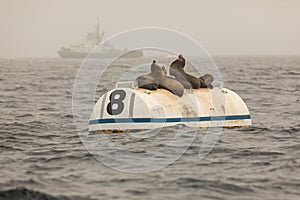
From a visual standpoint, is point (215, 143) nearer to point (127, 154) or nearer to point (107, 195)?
point (127, 154)

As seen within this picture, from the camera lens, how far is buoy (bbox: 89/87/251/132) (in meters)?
15.7

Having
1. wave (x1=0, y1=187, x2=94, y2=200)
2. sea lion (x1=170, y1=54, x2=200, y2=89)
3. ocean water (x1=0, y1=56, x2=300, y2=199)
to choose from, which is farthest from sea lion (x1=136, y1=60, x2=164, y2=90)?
wave (x1=0, y1=187, x2=94, y2=200)

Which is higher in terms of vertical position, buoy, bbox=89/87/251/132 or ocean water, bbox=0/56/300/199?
buoy, bbox=89/87/251/132

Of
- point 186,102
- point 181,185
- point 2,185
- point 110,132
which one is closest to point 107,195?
point 181,185

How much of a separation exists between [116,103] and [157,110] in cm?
143

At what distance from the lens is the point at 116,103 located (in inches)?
621

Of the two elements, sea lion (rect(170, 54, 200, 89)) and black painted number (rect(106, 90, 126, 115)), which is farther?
sea lion (rect(170, 54, 200, 89))

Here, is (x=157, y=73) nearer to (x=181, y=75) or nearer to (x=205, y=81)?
(x=181, y=75)

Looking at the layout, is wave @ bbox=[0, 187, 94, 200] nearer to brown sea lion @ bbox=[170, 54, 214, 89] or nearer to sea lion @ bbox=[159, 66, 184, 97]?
sea lion @ bbox=[159, 66, 184, 97]

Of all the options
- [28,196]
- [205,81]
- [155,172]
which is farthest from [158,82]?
[28,196]

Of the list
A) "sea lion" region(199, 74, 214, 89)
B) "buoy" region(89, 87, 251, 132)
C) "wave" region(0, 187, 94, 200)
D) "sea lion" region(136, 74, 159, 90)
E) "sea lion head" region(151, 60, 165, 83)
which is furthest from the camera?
"sea lion" region(199, 74, 214, 89)

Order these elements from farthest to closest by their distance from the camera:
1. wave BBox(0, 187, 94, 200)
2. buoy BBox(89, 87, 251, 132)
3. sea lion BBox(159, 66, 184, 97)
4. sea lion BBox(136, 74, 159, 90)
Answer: sea lion BBox(159, 66, 184, 97)
sea lion BBox(136, 74, 159, 90)
buoy BBox(89, 87, 251, 132)
wave BBox(0, 187, 94, 200)

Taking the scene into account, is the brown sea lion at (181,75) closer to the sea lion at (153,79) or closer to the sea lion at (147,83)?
the sea lion at (153,79)

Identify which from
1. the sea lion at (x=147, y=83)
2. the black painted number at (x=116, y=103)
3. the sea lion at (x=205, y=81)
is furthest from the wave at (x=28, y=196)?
the sea lion at (x=205, y=81)
